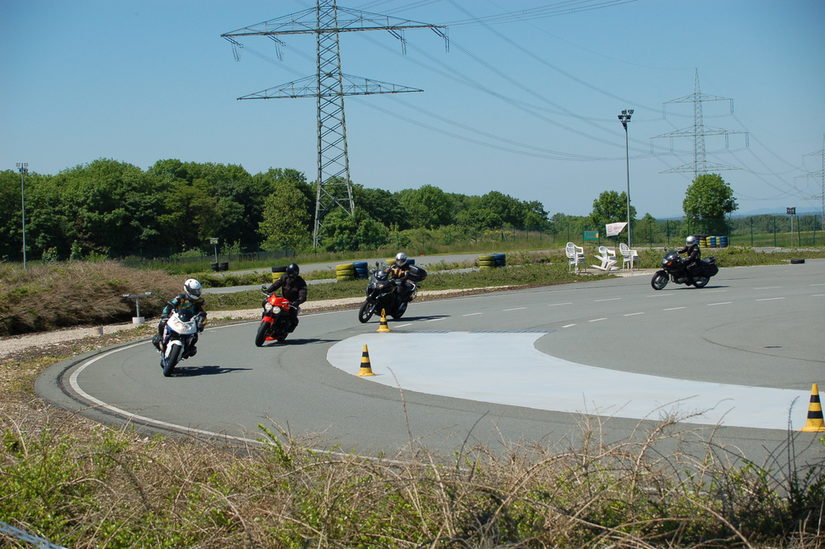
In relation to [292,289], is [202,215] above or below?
above

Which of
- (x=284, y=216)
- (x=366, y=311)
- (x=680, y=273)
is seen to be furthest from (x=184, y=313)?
(x=284, y=216)

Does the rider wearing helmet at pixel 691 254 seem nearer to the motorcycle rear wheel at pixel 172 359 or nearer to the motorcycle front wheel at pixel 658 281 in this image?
the motorcycle front wheel at pixel 658 281

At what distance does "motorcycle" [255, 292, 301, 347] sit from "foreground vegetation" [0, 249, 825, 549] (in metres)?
11.5

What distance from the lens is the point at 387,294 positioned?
22.4 meters

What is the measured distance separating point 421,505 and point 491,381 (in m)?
8.38

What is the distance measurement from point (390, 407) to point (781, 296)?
19096 mm

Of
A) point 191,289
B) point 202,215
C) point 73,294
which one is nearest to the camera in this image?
point 191,289

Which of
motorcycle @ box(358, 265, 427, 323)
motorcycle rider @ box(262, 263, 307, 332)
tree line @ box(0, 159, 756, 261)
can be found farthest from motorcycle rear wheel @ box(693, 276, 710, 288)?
tree line @ box(0, 159, 756, 261)

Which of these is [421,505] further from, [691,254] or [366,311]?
[691,254]

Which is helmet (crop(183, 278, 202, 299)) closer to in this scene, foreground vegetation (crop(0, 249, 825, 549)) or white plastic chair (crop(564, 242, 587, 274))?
foreground vegetation (crop(0, 249, 825, 549))

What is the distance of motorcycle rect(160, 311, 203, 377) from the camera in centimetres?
1441

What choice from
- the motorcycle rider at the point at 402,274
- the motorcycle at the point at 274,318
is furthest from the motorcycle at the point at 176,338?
the motorcycle rider at the point at 402,274

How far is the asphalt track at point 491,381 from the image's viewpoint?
9.36 m

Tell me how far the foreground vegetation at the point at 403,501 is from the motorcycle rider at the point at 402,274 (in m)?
16.2
